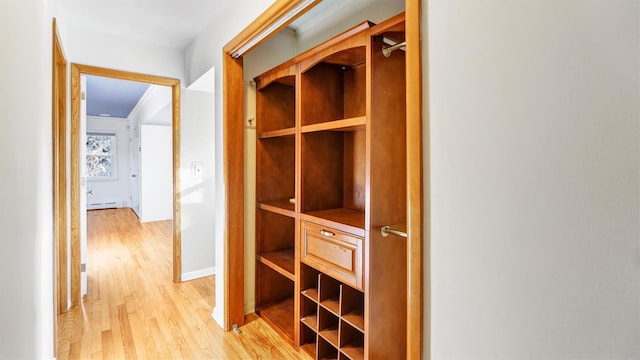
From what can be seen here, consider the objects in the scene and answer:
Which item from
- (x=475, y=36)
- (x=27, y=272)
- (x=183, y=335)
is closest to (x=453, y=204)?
(x=475, y=36)

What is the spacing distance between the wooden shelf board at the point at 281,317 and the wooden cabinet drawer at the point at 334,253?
0.60 metres

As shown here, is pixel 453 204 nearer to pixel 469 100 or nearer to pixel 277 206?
pixel 469 100

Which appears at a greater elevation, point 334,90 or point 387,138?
point 334,90

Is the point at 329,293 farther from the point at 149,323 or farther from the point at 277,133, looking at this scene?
the point at 149,323

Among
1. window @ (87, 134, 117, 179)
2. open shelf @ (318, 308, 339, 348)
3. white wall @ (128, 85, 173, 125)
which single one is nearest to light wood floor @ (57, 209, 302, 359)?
open shelf @ (318, 308, 339, 348)

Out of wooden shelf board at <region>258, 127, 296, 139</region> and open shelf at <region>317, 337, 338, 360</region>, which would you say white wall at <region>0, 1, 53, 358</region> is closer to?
wooden shelf board at <region>258, 127, 296, 139</region>

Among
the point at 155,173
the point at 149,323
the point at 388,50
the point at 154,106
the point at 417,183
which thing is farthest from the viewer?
the point at 155,173

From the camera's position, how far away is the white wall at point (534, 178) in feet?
1.93

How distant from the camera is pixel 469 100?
819mm

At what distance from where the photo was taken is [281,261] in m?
2.32

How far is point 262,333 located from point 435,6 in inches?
87.9

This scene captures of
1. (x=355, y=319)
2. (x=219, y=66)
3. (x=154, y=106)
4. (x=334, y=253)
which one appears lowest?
(x=355, y=319)

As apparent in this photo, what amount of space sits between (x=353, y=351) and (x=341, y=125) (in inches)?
49.6

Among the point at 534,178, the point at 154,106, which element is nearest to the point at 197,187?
the point at 154,106
